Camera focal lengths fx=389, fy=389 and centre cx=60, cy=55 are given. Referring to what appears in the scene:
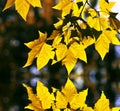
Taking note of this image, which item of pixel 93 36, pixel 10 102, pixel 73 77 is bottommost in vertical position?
pixel 73 77

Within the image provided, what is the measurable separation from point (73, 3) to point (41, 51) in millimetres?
192

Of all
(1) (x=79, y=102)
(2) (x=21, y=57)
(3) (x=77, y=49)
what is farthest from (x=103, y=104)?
(2) (x=21, y=57)

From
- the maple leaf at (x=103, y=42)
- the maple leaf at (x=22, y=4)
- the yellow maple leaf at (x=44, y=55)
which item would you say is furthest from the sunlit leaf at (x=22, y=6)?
the maple leaf at (x=103, y=42)

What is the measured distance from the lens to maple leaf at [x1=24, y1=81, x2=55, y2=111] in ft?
3.49

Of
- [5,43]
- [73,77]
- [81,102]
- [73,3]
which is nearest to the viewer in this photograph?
[81,102]

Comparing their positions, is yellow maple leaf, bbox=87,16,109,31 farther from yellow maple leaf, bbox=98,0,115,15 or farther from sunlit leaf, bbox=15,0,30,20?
sunlit leaf, bbox=15,0,30,20

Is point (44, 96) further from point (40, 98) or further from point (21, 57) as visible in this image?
point (21, 57)

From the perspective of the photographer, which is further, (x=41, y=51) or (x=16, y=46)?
(x=16, y=46)

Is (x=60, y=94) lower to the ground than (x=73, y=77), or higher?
higher

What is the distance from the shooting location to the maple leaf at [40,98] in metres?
1.06

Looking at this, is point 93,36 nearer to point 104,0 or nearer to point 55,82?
point 104,0

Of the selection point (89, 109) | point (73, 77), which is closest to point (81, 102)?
point (89, 109)

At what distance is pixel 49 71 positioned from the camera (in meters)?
11.2

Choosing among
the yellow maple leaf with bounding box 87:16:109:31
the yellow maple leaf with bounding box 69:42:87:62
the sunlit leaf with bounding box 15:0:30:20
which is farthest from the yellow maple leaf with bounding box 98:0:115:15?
the sunlit leaf with bounding box 15:0:30:20
